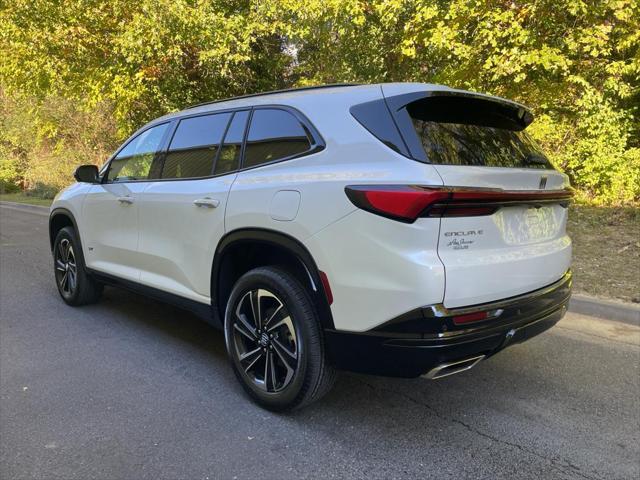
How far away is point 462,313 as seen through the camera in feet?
8.14

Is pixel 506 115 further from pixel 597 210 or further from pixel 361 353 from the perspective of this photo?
pixel 597 210

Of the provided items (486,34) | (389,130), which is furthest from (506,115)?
(486,34)

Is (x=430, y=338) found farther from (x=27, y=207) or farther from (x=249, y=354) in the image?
(x=27, y=207)

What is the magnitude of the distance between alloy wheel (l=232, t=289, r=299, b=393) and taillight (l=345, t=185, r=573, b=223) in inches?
32.7

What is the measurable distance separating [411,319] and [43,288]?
515 cm

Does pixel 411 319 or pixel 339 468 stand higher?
pixel 411 319

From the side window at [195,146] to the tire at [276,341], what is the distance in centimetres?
96

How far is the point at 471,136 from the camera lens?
2893mm

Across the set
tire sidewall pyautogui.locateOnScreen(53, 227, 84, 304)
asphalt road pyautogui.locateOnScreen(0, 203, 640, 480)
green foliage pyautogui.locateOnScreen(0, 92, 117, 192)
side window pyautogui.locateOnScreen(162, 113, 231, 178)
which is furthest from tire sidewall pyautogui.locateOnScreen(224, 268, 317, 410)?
green foliage pyautogui.locateOnScreen(0, 92, 117, 192)

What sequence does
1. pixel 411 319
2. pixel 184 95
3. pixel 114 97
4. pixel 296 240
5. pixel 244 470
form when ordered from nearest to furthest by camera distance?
1. pixel 411 319
2. pixel 244 470
3. pixel 296 240
4. pixel 114 97
5. pixel 184 95

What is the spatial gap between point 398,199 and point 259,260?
1.20 meters

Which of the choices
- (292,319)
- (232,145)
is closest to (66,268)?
(232,145)

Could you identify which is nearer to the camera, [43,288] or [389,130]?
[389,130]

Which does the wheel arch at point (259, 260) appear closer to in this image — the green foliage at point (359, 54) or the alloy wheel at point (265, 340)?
the alloy wheel at point (265, 340)
